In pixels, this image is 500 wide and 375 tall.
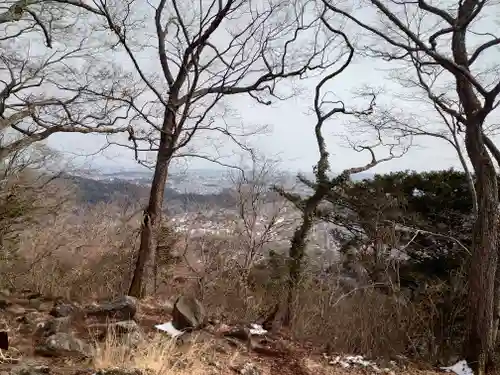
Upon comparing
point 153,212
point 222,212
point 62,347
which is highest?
point 222,212

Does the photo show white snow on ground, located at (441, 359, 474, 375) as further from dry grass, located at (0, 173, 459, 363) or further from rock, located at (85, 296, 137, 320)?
rock, located at (85, 296, 137, 320)

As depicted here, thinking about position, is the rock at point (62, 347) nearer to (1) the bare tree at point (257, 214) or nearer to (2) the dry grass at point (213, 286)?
(2) the dry grass at point (213, 286)

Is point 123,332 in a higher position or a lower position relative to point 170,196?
lower

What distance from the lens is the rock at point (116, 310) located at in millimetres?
5383

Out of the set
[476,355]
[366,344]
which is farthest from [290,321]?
[476,355]

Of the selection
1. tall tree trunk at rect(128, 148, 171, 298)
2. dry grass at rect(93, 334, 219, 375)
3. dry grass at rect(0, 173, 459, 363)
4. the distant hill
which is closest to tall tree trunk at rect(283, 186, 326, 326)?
dry grass at rect(0, 173, 459, 363)

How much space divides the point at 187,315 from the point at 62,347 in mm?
1658

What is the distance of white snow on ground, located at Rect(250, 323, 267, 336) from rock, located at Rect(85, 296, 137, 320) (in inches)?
63.7

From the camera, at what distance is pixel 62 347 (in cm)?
402

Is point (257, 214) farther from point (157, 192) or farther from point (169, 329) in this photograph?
point (169, 329)

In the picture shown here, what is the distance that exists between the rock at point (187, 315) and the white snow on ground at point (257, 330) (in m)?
0.72

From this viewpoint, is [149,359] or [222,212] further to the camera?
A: [222,212]

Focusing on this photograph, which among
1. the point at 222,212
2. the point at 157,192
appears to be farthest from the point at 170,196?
the point at 157,192

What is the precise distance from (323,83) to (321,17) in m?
2.35
